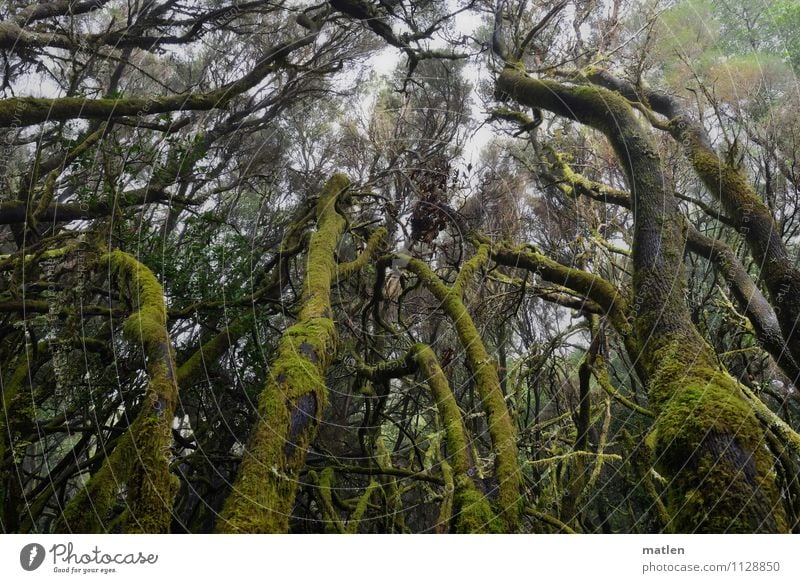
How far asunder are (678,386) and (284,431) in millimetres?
1613

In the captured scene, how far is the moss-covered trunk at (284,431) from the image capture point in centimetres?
152

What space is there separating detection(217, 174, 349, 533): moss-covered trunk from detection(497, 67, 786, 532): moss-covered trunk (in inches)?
54.2

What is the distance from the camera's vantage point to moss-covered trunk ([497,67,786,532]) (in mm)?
1710

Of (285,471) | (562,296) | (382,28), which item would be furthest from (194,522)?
(382,28)

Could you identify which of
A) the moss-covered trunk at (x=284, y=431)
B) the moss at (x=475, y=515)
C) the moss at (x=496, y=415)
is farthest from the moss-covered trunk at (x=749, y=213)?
the moss-covered trunk at (x=284, y=431)

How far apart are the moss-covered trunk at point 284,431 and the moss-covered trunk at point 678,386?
138 centimetres

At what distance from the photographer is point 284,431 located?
1630 millimetres

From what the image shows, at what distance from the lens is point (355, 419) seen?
7914mm

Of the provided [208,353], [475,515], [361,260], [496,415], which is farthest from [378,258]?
[475,515]

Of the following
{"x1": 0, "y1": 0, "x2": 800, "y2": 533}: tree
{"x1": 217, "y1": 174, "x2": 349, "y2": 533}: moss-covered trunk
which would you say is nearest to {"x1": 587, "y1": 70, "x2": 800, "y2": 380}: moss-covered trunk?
{"x1": 0, "y1": 0, "x2": 800, "y2": 533}: tree

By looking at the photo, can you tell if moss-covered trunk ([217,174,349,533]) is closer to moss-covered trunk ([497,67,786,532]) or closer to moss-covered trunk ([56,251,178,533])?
moss-covered trunk ([56,251,178,533])

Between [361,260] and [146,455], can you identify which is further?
[361,260]
